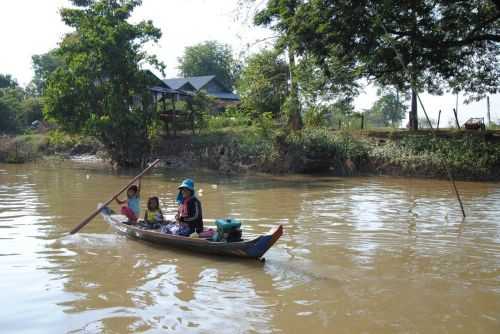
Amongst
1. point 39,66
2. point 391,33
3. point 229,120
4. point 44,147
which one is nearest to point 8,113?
point 44,147

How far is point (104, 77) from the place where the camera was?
2522cm

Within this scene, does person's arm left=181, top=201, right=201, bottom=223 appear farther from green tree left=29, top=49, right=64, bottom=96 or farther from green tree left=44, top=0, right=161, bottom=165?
green tree left=29, top=49, right=64, bottom=96

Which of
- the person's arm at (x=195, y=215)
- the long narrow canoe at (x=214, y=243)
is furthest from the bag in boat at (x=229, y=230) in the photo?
the person's arm at (x=195, y=215)

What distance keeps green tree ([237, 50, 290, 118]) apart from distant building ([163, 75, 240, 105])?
14580mm

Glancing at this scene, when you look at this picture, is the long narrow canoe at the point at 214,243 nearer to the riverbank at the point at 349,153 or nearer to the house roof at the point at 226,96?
the riverbank at the point at 349,153

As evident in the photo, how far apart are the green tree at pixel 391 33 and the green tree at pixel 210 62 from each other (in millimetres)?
39323

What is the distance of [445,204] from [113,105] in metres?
17.2

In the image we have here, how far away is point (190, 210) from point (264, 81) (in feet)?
62.6

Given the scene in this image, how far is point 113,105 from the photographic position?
2458 centimetres

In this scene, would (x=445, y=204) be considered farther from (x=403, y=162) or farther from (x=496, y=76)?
(x=496, y=76)

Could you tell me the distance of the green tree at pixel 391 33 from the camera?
15.1m

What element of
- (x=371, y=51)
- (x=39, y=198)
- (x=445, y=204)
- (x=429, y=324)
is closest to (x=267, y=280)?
(x=429, y=324)

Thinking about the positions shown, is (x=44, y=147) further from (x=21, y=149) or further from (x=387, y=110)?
(x=387, y=110)

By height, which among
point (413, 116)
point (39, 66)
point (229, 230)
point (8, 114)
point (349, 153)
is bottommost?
point (229, 230)
